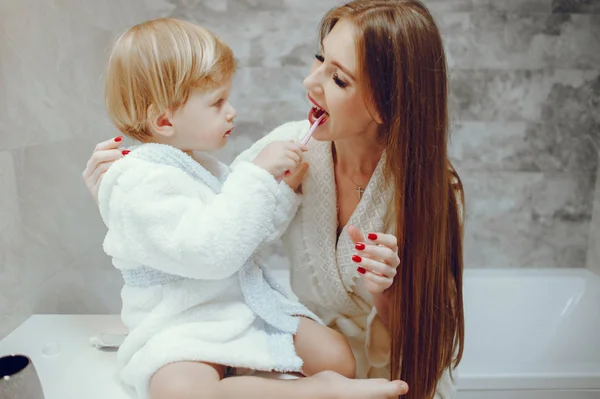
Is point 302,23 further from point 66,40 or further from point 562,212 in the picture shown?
point 562,212

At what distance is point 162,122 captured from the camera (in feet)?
3.16

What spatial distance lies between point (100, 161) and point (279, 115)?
0.91 metres

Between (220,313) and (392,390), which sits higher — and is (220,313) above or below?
above

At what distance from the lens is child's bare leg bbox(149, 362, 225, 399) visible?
2.71ft

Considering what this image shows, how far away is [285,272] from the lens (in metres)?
1.89

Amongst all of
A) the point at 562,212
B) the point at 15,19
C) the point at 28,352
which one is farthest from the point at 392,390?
the point at 562,212

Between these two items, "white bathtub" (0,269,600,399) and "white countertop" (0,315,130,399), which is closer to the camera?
"white countertop" (0,315,130,399)

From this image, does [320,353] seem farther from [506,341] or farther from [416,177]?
[506,341]

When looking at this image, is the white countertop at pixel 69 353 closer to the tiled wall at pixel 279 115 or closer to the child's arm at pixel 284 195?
the tiled wall at pixel 279 115

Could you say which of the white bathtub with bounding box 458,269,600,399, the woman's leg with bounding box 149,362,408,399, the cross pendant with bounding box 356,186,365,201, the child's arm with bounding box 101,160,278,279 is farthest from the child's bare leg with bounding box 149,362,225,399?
the white bathtub with bounding box 458,269,600,399

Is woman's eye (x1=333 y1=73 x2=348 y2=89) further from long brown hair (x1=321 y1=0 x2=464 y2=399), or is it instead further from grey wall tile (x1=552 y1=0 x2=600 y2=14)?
grey wall tile (x1=552 y1=0 x2=600 y2=14)

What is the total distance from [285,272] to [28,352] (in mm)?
883

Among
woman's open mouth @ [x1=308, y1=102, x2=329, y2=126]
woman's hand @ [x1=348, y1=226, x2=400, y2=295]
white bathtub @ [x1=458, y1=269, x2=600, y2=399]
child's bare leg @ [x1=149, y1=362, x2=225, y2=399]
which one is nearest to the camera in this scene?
child's bare leg @ [x1=149, y1=362, x2=225, y2=399]

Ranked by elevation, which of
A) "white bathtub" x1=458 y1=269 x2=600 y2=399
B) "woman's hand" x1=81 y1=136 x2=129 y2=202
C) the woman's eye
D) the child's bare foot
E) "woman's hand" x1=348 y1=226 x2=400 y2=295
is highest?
the woman's eye
